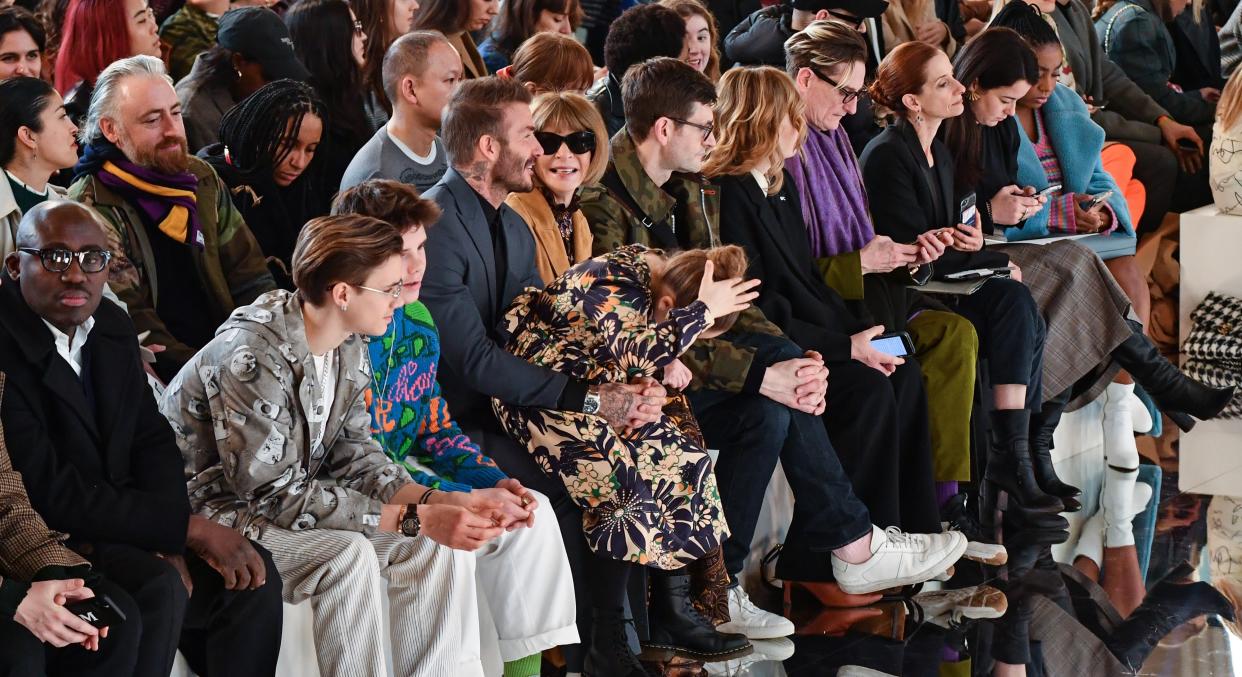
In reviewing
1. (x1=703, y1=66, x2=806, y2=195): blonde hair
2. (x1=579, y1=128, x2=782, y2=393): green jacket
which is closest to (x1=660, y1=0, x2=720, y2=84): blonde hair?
(x1=703, y1=66, x2=806, y2=195): blonde hair

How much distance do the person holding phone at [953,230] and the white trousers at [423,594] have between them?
2002 millimetres

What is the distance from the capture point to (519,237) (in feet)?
12.0

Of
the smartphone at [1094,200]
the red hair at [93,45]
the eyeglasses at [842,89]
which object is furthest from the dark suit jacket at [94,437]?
the smartphone at [1094,200]

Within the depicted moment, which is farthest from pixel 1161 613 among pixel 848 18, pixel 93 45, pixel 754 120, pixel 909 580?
→ pixel 93 45

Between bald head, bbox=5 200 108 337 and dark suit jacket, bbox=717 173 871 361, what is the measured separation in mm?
2017

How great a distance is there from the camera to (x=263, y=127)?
398cm

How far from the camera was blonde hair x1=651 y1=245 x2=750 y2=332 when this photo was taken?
12.0 feet

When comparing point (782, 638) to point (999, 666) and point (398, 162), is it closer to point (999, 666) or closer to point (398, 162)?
point (999, 666)

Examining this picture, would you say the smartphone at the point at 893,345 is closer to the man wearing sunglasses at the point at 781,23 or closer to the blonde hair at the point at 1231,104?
the man wearing sunglasses at the point at 781,23

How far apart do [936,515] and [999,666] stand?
690 mm

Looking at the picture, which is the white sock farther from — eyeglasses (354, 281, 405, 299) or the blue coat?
eyeglasses (354, 281, 405, 299)

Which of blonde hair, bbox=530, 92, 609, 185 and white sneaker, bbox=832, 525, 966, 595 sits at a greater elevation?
blonde hair, bbox=530, 92, 609, 185

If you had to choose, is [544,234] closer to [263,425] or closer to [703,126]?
[703,126]

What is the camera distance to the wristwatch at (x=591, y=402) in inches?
138
